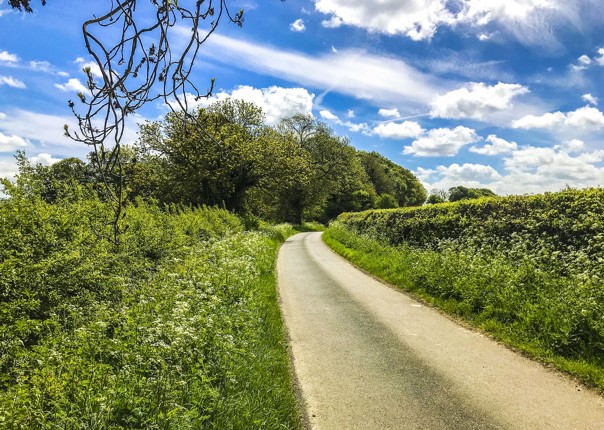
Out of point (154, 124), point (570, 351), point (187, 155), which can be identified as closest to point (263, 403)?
point (570, 351)

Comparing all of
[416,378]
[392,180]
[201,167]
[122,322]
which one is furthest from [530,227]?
[392,180]

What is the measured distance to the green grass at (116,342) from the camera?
143 inches

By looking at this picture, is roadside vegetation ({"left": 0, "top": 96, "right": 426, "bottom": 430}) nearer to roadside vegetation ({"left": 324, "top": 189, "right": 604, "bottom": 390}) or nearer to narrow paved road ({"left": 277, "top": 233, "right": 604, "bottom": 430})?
narrow paved road ({"left": 277, "top": 233, "right": 604, "bottom": 430})

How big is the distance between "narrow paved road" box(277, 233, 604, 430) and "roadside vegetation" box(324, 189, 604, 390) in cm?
67

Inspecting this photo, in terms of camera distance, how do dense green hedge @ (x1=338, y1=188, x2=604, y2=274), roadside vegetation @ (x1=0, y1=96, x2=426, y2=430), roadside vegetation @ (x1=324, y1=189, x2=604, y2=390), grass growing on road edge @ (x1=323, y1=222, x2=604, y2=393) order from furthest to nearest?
dense green hedge @ (x1=338, y1=188, x2=604, y2=274), roadside vegetation @ (x1=324, y1=189, x2=604, y2=390), grass growing on road edge @ (x1=323, y1=222, x2=604, y2=393), roadside vegetation @ (x1=0, y1=96, x2=426, y2=430)

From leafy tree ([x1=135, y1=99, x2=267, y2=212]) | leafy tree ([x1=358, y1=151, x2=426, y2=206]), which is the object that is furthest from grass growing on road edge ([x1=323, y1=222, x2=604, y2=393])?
leafy tree ([x1=358, y1=151, x2=426, y2=206])

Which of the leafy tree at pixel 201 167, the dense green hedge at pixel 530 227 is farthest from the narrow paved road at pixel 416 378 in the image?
the leafy tree at pixel 201 167

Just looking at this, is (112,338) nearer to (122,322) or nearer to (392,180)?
(122,322)

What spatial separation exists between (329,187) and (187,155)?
3039 cm

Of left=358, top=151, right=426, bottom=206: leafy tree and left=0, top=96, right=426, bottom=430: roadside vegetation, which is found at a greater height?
left=358, top=151, right=426, bottom=206: leafy tree

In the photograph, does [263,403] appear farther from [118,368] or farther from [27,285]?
[27,285]

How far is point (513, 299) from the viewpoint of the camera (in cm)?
893

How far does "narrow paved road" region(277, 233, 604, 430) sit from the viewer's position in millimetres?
5227

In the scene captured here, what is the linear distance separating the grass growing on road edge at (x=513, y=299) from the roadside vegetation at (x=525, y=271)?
0.06 feet
